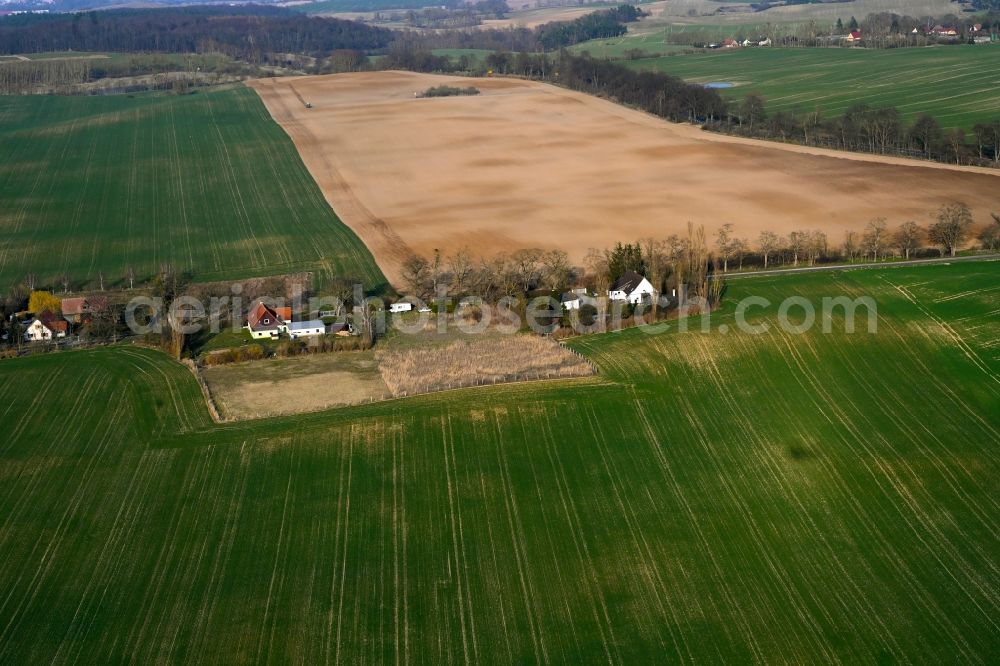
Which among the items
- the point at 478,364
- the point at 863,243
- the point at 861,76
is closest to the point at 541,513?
the point at 478,364

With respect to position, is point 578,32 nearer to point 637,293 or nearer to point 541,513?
point 637,293

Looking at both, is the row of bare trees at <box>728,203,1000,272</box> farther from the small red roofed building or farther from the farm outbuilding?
the small red roofed building

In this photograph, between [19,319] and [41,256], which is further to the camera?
[41,256]

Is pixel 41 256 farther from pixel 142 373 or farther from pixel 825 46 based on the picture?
pixel 825 46

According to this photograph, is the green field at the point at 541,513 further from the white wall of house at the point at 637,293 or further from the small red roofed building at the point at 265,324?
the white wall of house at the point at 637,293

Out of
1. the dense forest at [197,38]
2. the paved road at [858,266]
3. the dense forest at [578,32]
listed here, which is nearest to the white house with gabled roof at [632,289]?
the paved road at [858,266]

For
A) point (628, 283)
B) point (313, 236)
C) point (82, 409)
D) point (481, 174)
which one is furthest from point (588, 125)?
point (82, 409)
